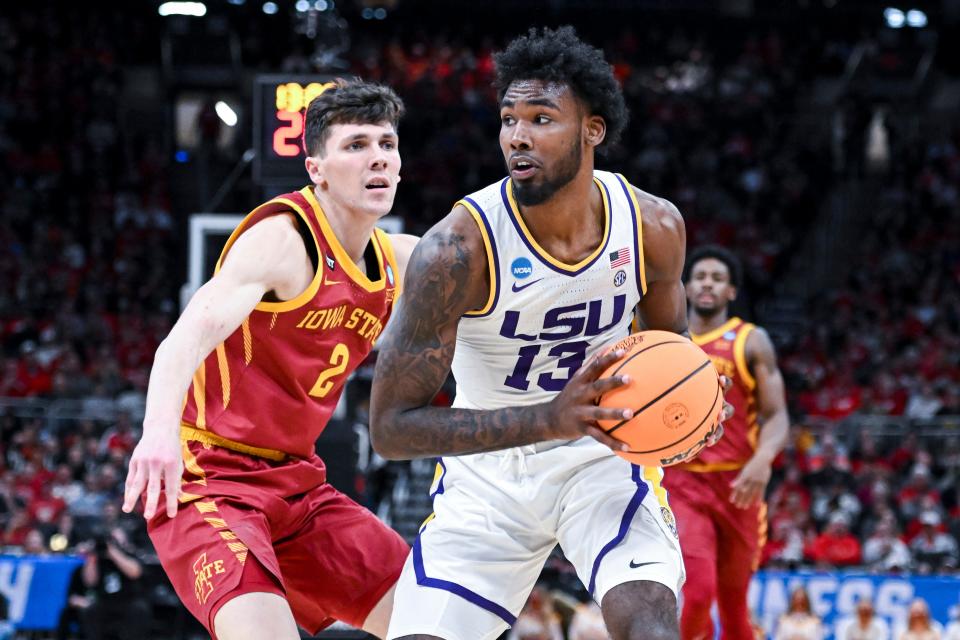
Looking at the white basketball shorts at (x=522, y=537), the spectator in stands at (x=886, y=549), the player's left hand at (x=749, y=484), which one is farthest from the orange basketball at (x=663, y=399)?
the spectator in stands at (x=886, y=549)

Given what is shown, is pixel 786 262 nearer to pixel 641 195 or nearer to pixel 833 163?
pixel 833 163

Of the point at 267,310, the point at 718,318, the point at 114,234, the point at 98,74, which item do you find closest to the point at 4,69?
the point at 98,74

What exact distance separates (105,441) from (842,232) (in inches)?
493

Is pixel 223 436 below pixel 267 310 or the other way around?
below

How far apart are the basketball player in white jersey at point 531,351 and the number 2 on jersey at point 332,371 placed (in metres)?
0.44

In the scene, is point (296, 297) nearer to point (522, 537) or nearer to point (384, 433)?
point (384, 433)

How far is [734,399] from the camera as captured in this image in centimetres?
698

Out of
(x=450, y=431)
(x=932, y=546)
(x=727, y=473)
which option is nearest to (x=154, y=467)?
(x=450, y=431)

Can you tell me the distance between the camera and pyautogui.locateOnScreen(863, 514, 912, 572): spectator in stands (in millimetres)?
Answer: 11156

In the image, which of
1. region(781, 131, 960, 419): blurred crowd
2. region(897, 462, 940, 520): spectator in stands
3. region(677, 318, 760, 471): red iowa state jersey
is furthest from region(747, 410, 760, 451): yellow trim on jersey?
region(781, 131, 960, 419): blurred crowd

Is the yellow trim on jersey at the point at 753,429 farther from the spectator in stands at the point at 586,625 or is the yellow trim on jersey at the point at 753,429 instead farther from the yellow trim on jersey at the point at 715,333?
Answer: the spectator in stands at the point at 586,625

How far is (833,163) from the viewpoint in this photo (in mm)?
21750

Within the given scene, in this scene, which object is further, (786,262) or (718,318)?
(786,262)

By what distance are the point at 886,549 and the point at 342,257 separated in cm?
838
